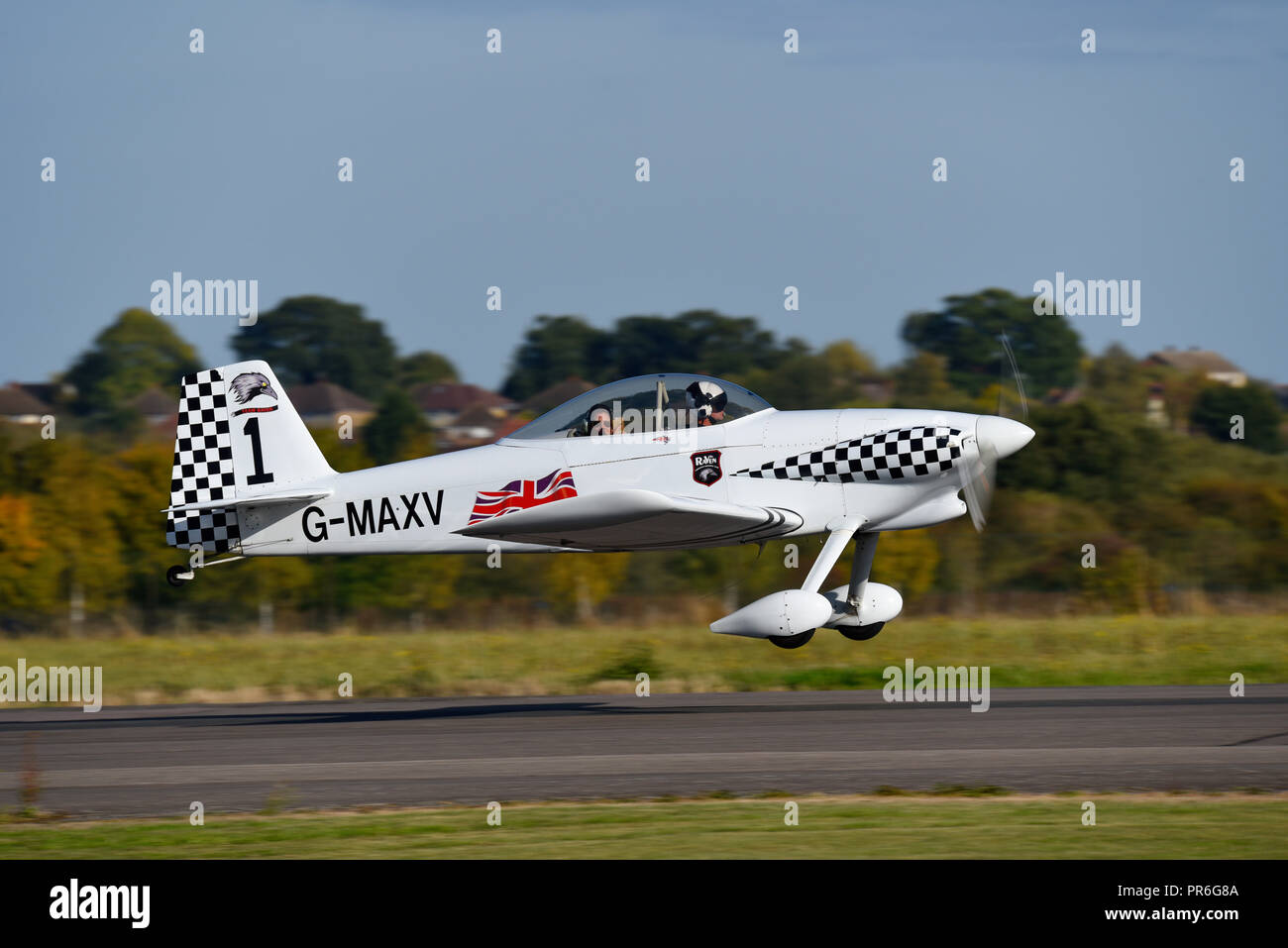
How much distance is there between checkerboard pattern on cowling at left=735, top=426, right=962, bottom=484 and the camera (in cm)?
1373

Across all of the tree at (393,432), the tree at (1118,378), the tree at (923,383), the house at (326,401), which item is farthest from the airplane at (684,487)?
the house at (326,401)

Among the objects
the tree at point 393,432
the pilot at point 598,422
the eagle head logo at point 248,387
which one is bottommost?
the pilot at point 598,422

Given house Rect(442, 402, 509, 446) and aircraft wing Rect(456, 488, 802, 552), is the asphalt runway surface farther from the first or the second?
house Rect(442, 402, 509, 446)

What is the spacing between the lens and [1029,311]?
2808 inches

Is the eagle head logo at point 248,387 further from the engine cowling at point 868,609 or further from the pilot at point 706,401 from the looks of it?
the engine cowling at point 868,609

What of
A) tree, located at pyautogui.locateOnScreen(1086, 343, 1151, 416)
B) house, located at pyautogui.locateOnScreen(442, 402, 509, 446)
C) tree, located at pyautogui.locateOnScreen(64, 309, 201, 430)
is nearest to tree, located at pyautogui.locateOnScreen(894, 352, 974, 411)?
tree, located at pyautogui.locateOnScreen(1086, 343, 1151, 416)

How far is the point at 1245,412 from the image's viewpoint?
155 feet

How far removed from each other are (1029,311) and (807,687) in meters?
58.2

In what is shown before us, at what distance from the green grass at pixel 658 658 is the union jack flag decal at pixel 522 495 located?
3760mm

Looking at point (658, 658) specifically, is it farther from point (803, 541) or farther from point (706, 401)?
point (706, 401)

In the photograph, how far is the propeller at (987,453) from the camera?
13.7 m

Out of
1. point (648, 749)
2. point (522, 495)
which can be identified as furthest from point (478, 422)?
point (648, 749)
